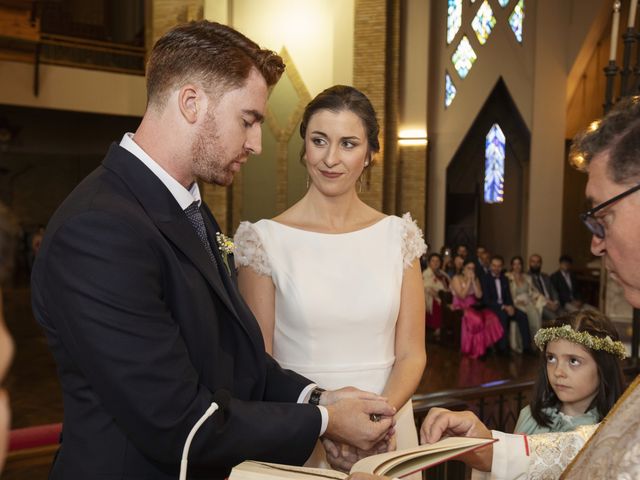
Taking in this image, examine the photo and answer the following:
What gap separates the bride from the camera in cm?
276

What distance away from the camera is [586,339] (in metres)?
2.93

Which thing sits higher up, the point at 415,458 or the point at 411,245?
the point at 411,245

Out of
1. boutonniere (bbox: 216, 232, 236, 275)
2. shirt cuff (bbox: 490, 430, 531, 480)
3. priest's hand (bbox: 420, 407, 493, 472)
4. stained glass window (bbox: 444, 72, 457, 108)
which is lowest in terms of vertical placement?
shirt cuff (bbox: 490, 430, 531, 480)

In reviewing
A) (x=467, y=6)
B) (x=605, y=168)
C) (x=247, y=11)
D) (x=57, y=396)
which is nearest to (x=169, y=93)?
(x=605, y=168)

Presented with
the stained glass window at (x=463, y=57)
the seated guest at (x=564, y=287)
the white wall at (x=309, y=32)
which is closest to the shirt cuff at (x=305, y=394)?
the seated guest at (x=564, y=287)

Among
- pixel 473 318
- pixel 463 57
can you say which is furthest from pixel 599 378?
pixel 463 57

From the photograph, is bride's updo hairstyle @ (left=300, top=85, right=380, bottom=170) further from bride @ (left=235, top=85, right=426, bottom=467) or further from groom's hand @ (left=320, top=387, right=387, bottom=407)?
groom's hand @ (left=320, top=387, right=387, bottom=407)

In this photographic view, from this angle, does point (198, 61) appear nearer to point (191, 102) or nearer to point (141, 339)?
point (191, 102)

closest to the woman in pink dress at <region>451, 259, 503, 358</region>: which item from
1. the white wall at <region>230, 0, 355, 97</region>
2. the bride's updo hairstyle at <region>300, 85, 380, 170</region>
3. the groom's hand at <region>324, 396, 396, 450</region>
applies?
the white wall at <region>230, 0, 355, 97</region>

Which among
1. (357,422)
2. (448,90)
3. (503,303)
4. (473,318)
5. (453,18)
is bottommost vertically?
(473,318)

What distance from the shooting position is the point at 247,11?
49.0ft

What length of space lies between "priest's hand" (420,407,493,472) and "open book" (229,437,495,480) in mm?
336

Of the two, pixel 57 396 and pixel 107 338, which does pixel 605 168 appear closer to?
pixel 107 338

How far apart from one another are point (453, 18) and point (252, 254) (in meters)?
15.4
